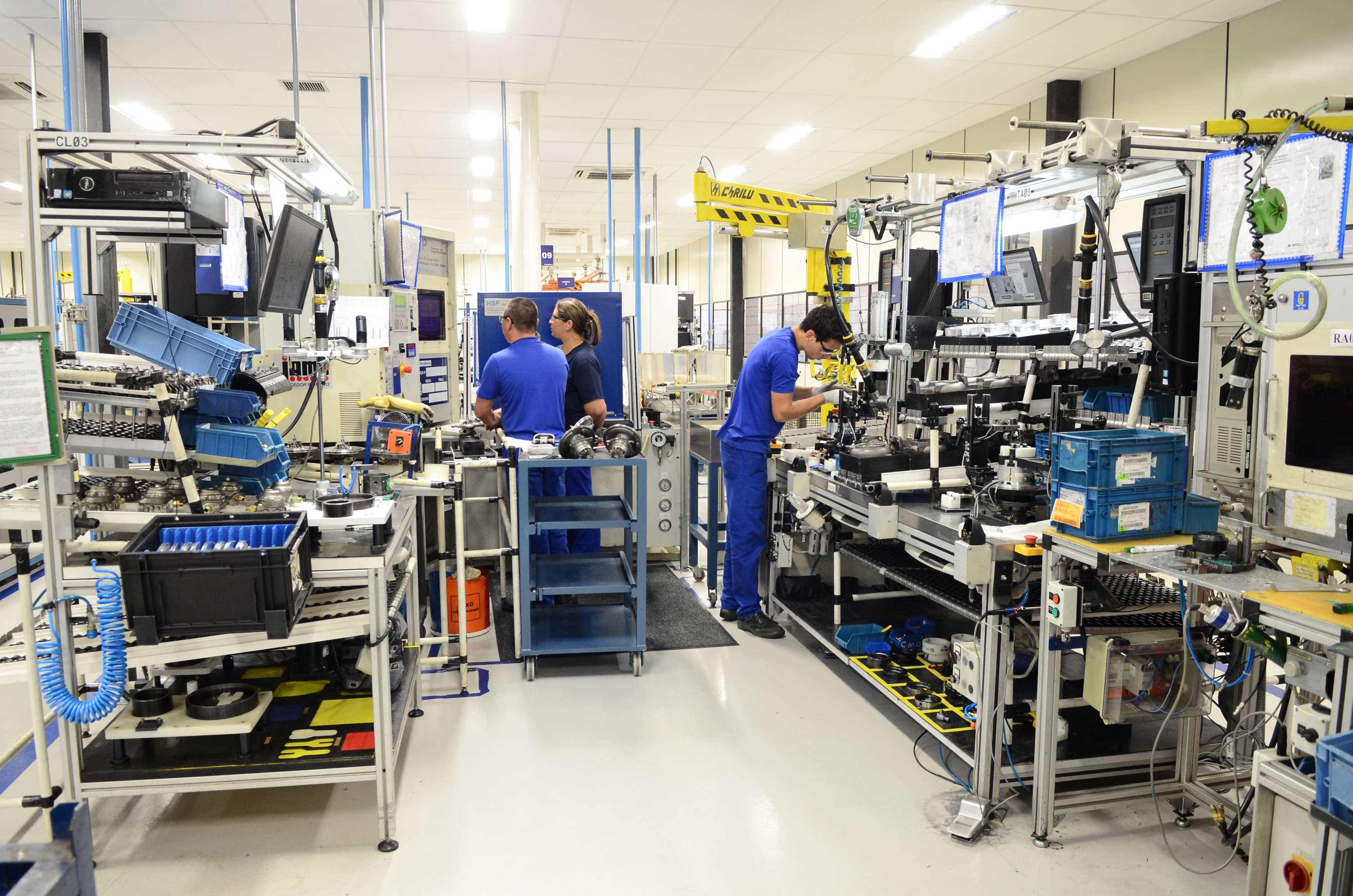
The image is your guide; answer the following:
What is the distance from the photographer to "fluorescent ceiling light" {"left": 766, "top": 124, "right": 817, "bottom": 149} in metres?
7.87

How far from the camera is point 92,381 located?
2299 millimetres

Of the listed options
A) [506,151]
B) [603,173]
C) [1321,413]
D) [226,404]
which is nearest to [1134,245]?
[1321,413]

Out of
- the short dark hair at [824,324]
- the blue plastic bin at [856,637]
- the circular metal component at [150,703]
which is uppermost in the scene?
the short dark hair at [824,324]

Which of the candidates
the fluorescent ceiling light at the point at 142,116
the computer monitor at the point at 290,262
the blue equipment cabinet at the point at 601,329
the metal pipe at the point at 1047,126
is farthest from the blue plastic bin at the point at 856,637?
the fluorescent ceiling light at the point at 142,116

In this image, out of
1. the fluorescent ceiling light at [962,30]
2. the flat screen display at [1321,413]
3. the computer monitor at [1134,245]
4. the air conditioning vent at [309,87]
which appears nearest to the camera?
the flat screen display at [1321,413]

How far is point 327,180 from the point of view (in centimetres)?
309

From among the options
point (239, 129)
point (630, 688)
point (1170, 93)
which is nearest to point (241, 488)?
point (630, 688)

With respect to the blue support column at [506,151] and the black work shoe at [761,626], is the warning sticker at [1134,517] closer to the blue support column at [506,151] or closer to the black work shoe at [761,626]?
the black work shoe at [761,626]

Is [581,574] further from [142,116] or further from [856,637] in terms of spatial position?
[142,116]

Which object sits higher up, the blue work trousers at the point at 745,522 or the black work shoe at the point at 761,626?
the blue work trousers at the point at 745,522

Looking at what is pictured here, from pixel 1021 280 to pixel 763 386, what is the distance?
1230 mm

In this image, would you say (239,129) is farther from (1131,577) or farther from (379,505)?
(1131,577)

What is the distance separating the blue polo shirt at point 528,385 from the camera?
13.9 ft

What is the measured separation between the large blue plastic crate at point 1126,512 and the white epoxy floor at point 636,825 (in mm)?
958
